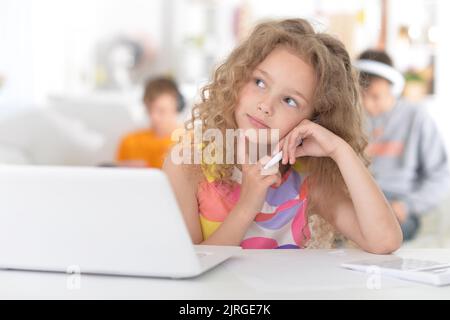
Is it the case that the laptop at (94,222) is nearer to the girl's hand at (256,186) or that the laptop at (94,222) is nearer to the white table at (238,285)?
the white table at (238,285)

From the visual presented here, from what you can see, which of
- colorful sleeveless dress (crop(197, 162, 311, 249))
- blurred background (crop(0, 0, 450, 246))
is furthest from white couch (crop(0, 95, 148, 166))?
colorful sleeveless dress (crop(197, 162, 311, 249))

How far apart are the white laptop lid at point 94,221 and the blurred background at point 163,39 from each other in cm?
386

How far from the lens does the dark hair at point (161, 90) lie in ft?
11.9

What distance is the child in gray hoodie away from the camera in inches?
129

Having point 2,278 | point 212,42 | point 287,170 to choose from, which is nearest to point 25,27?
point 212,42

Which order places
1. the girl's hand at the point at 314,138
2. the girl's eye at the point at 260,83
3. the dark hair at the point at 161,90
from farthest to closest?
1. the dark hair at the point at 161,90
2. the girl's eye at the point at 260,83
3. the girl's hand at the point at 314,138

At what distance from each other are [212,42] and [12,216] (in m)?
4.59

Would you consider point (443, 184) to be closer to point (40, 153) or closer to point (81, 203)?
point (40, 153)

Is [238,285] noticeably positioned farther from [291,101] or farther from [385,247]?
[291,101]

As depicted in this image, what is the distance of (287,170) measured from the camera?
62.3 inches

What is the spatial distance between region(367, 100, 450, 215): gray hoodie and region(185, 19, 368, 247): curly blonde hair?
1.77 m

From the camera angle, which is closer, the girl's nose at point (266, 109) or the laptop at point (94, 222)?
the laptop at point (94, 222)

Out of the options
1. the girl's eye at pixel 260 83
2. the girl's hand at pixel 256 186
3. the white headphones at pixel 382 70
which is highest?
the girl's eye at pixel 260 83

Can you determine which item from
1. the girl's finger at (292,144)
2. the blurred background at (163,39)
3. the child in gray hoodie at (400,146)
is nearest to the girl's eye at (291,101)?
the girl's finger at (292,144)
